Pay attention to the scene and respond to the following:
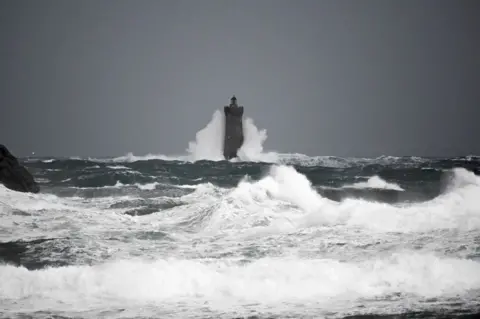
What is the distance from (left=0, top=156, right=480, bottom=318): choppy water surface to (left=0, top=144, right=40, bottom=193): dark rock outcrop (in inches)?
85.0

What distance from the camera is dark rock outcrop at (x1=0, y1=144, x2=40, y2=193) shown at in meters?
26.0

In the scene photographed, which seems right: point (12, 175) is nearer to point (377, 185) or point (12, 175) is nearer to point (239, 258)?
point (239, 258)

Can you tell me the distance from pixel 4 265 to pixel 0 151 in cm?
1558

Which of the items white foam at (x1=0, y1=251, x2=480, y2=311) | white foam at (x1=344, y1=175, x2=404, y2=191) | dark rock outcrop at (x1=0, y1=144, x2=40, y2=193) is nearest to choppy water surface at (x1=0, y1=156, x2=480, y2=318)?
white foam at (x1=0, y1=251, x2=480, y2=311)

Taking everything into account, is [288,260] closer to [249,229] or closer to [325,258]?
[325,258]

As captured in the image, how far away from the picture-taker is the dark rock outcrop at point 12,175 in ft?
85.1

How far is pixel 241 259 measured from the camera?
42.9 feet

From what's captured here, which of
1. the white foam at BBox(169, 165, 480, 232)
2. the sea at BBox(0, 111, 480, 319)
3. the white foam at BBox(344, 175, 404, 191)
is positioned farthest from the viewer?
the white foam at BBox(344, 175, 404, 191)

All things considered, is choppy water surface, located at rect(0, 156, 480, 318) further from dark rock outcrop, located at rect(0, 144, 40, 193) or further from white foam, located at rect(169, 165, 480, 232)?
dark rock outcrop, located at rect(0, 144, 40, 193)

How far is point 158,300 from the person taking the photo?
10219 mm

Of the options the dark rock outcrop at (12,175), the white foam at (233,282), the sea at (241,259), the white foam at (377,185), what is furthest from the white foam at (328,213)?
the white foam at (377,185)

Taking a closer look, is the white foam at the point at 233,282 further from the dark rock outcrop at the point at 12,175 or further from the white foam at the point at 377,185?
the white foam at the point at 377,185

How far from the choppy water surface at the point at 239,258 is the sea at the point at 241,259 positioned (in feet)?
0.11

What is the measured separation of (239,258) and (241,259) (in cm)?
14
